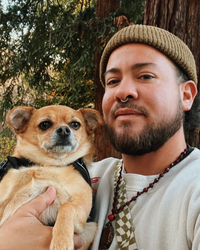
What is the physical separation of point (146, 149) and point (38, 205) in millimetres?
814

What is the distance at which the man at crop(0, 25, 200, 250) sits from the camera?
135cm

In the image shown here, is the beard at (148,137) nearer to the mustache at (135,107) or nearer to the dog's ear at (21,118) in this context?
the mustache at (135,107)

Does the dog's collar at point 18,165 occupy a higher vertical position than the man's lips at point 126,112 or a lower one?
lower

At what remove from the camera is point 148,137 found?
63.2 inches

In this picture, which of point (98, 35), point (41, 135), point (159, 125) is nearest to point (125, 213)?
point (159, 125)

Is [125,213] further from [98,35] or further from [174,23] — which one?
[98,35]

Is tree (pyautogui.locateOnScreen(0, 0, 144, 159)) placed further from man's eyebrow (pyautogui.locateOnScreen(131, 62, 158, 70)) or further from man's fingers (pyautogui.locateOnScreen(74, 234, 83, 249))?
man's fingers (pyautogui.locateOnScreen(74, 234, 83, 249))

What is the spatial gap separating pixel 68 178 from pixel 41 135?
0.49 meters

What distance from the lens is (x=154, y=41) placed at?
1.73 meters

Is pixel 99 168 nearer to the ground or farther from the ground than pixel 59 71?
nearer to the ground

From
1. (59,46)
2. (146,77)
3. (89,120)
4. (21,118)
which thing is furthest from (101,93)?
(146,77)

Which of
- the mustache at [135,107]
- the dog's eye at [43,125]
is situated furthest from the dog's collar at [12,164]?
the mustache at [135,107]

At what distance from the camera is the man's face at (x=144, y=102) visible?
63.5 inches

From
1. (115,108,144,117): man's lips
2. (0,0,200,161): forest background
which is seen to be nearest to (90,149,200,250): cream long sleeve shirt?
(115,108,144,117): man's lips
